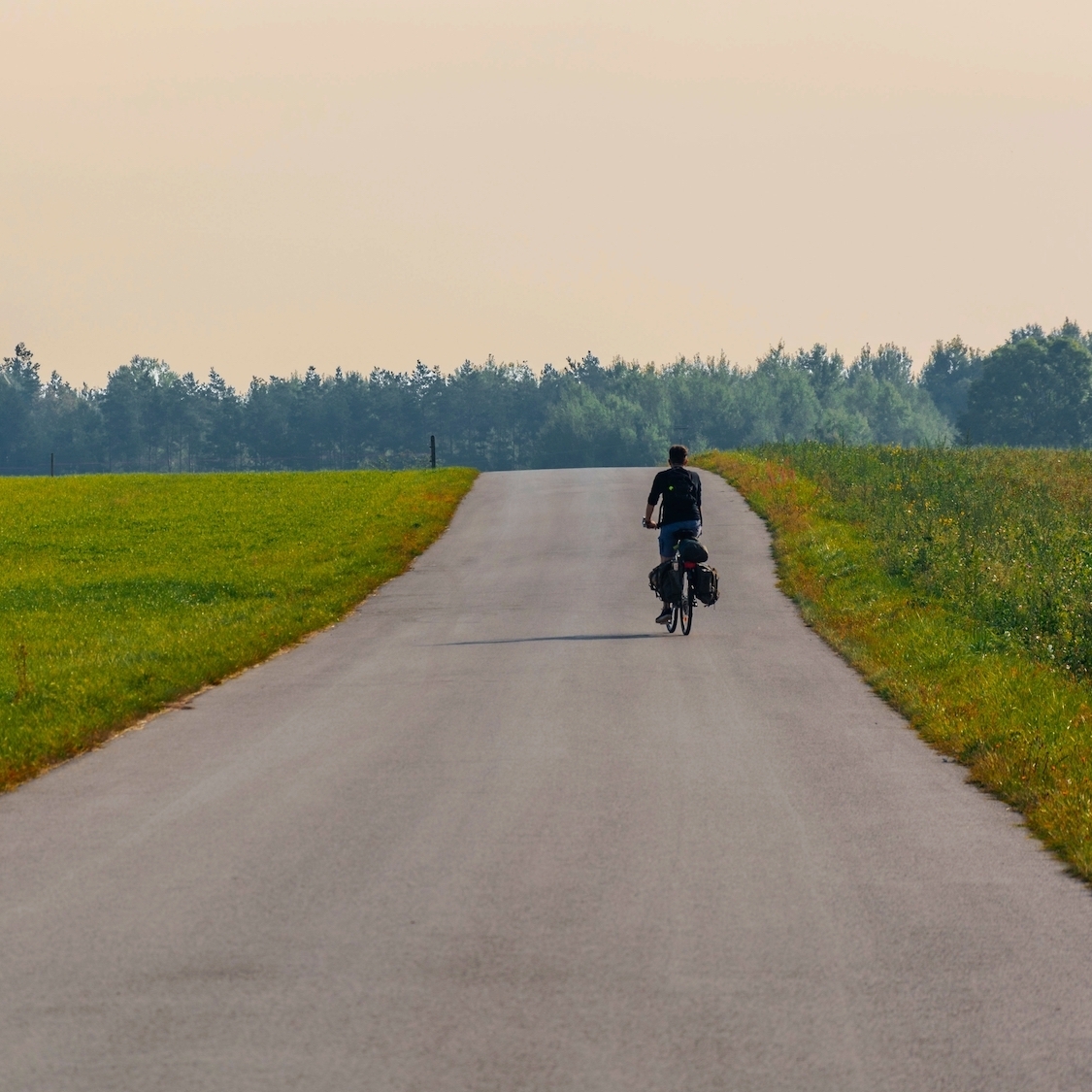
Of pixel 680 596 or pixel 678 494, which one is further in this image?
pixel 678 494

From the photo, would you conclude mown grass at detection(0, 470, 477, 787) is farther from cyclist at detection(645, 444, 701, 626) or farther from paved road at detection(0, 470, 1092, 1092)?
cyclist at detection(645, 444, 701, 626)

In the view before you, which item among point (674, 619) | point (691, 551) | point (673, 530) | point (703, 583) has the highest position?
point (673, 530)

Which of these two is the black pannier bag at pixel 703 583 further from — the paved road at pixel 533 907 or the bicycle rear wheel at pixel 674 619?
the paved road at pixel 533 907

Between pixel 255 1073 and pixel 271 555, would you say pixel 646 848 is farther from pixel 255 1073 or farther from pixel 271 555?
pixel 271 555

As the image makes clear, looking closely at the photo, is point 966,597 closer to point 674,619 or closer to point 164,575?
point 674,619

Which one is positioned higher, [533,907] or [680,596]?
[680,596]

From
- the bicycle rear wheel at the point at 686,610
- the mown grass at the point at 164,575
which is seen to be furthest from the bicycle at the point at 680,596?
the mown grass at the point at 164,575

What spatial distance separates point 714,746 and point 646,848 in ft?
10.5

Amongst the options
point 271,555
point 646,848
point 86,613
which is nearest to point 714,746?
point 646,848

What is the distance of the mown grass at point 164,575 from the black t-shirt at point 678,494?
186 inches

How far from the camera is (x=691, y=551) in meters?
18.9

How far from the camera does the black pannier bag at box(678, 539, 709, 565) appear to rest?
61.9 feet

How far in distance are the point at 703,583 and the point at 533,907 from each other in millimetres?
12251

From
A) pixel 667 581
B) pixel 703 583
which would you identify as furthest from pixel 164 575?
pixel 703 583
